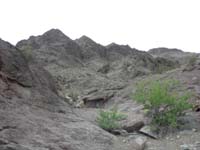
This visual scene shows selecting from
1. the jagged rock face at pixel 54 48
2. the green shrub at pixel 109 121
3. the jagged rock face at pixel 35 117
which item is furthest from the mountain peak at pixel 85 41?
the green shrub at pixel 109 121

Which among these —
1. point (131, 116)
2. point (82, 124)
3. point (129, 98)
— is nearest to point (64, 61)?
point (129, 98)

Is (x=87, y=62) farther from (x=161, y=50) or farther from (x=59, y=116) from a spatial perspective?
(x=59, y=116)

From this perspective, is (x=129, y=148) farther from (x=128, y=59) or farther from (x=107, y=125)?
(x=128, y=59)

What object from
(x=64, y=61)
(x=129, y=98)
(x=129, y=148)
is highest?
(x=64, y=61)

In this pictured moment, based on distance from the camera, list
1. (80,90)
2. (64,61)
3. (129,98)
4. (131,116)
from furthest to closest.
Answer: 1. (64,61)
2. (80,90)
3. (129,98)
4. (131,116)

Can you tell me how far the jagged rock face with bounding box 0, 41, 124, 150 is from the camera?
7.64 m

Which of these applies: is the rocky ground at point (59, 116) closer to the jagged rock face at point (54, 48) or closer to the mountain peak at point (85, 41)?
the jagged rock face at point (54, 48)

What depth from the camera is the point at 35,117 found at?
876cm

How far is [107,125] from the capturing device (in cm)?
1050

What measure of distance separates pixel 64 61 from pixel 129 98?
10019mm

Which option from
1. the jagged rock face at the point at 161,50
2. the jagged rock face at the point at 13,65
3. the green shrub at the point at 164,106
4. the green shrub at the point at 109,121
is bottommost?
the green shrub at the point at 109,121

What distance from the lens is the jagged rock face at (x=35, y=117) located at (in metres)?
7.64

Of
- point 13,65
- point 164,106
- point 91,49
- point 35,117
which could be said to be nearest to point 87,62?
point 91,49

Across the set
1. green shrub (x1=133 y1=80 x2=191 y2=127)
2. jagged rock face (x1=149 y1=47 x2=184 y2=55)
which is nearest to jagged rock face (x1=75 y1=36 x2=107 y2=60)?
jagged rock face (x1=149 y1=47 x2=184 y2=55)
